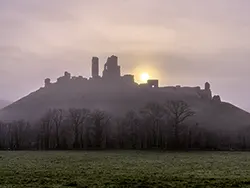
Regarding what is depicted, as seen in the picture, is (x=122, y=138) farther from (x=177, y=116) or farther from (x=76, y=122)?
(x=177, y=116)

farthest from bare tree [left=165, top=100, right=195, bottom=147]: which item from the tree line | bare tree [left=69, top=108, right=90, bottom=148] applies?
bare tree [left=69, top=108, right=90, bottom=148]

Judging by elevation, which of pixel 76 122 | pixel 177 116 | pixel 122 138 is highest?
pixel 177 116

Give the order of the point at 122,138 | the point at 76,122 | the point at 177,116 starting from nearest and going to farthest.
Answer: the point at 122,138 < the point at 177,116 < the point at 76,122

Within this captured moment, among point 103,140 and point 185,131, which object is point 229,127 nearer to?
point 185,131

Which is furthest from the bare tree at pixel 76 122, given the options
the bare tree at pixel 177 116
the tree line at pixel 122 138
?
the bare tree at pixel 177 116

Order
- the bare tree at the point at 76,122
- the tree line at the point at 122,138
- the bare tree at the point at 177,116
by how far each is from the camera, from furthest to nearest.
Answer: the bare tree at the point at 177,116 → the bare tree at the point at 76,122 → the tree line at the point at 122,138

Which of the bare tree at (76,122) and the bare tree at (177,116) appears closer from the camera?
the bare tree at (76,122)

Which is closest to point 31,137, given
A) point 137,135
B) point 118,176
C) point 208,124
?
point 137,135

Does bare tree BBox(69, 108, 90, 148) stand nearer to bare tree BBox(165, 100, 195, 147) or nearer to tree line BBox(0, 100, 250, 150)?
tree line BBox(0, 100, 250, 150)

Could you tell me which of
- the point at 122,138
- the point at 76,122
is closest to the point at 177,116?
the point at 122,138

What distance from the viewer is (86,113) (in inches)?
6668

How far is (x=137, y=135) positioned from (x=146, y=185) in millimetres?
100442

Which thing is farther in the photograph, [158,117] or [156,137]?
[158,117]

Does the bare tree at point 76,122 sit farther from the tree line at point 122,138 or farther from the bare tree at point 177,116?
the bare tree at point 177,116
